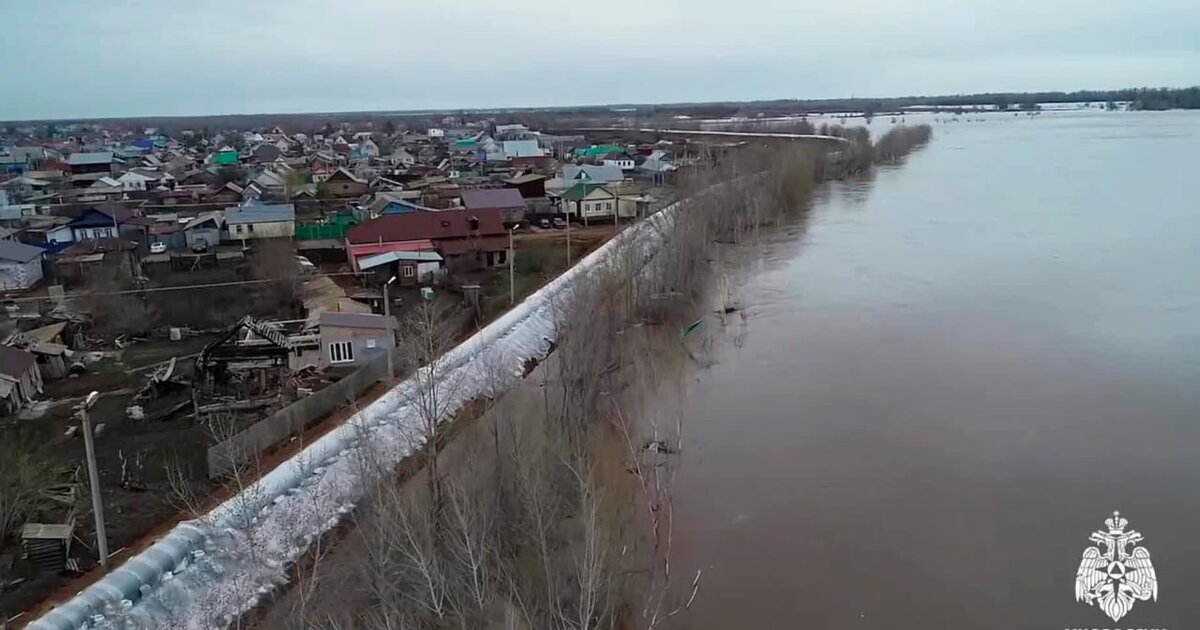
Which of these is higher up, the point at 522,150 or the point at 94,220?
the point at 522,150

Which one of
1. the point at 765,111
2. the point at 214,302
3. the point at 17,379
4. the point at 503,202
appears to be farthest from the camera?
the point at 765,111

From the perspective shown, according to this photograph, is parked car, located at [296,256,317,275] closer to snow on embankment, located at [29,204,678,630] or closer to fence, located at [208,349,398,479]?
fence, located at [208,349,398,479]

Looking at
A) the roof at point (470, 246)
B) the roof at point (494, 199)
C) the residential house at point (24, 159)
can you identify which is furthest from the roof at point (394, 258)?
the residential house at point (24, 159)

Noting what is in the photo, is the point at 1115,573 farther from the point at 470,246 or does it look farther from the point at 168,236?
the point at 168,236

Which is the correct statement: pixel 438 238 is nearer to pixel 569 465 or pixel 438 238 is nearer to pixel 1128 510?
pixel 569 465

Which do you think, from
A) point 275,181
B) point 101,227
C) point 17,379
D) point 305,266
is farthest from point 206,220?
point 17,379

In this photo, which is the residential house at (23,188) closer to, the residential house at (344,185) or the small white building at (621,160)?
the residential house at (344,185)

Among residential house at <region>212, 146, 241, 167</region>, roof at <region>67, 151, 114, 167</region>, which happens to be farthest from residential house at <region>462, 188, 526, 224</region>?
roof at <region>67, 151, 114, 167</region>

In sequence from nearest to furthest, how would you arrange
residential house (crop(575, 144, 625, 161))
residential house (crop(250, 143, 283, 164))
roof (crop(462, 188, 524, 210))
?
roof (crop(462, 188, 524, 210)) → residential house (crop(575, 144, 625, 161)) → residential house (crop(250, 143, 283, 164))
